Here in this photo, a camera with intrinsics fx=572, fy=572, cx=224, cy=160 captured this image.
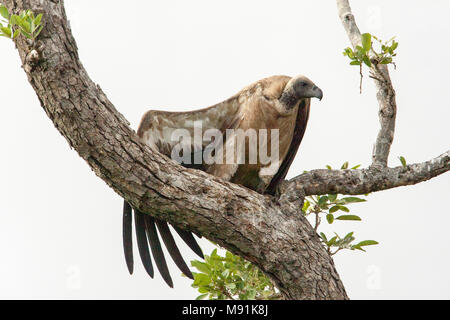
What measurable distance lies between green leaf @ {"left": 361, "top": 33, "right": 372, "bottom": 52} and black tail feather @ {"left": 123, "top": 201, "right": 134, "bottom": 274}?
2.30 meters

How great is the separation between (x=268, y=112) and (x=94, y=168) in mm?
1962

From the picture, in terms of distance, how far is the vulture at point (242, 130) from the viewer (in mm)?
5059

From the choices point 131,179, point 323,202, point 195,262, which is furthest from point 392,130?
point 131,179

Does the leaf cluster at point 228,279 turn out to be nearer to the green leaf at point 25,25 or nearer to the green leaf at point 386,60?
the green leaf at point 386,60

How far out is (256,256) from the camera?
4051mm

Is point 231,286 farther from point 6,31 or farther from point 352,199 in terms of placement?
point 6,31

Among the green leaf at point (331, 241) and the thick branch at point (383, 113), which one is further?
the thick branch at point (383, 113)

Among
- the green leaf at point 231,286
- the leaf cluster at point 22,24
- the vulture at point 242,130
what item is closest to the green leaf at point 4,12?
the leaf cluster at point 22,24

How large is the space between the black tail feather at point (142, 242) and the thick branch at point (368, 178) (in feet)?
4.24

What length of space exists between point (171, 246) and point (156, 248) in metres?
0.13

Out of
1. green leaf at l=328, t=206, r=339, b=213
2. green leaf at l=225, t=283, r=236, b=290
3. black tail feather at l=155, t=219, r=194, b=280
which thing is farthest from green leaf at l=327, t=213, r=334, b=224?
black tail feather at l=155, t=219, r=194, b=280

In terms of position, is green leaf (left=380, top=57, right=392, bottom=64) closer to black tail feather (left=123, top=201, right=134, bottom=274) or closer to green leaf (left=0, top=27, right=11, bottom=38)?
black tail feather (left=123, top=201, right=134, bottom=274)

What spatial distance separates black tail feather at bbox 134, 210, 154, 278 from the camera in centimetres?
482

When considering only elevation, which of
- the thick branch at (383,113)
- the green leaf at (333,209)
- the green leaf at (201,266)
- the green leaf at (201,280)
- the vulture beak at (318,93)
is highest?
the vulture beak at (318,93)
